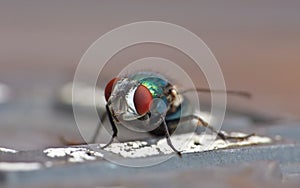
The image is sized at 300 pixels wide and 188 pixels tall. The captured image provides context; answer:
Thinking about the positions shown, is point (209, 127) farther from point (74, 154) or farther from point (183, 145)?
point (74, 154)

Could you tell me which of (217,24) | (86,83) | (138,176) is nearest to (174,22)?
(217,24)

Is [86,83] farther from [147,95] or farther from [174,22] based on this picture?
[174,22]

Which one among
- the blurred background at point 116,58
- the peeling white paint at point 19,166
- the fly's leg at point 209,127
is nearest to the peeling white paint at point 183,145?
the fly's leg at point 209,127

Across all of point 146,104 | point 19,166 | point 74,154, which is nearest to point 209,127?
point 146,104

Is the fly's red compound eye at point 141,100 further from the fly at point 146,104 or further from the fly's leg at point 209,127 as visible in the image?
the fly's leg at point 209,127

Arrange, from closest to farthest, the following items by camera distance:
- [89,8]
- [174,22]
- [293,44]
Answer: [293,44], [174,22], [89,8]

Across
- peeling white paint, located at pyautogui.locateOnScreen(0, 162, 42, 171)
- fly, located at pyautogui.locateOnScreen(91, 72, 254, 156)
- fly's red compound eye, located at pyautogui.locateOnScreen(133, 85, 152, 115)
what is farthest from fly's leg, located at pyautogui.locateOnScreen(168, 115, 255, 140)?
peeling white paint, located at pyautogui.locateOnScreen(0, 162, 42, 171)

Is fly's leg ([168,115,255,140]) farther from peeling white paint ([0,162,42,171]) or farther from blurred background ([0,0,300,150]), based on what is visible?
peeling white paint ([0,162,42,171])
